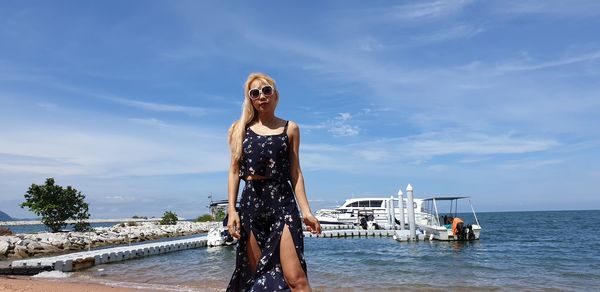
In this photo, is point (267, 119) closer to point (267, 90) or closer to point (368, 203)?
point (267, 90)

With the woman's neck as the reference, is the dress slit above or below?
below

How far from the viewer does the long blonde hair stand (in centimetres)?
336

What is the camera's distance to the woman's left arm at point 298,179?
335cm

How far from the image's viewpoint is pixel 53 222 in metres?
36.2

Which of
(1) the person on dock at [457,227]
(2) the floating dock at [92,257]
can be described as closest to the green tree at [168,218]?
(2) the floating dock at [92,257]

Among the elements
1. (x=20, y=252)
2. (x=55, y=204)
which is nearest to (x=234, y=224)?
(x=20, y=252)

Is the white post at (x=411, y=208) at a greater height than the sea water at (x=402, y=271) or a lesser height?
greater

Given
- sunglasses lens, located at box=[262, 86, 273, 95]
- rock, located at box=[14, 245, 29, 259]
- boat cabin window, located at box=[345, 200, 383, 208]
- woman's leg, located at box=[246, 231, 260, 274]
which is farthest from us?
boat cabin window, located at box=[345, 200, 383, 208]

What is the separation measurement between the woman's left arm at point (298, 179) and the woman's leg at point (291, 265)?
0.22m

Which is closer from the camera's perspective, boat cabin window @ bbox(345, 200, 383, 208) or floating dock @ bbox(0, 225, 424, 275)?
floating dock @ bbox(0, 225, 424, 275)

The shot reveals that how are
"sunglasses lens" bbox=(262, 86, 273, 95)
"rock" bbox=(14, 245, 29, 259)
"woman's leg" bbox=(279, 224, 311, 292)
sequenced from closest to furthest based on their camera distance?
"woman's leg" bbox=(279, 224, 311, 292) → "sunglasses lens" bbox=(262, 86, 273, 95) → "rock" bbox=(14, 245, 29, 259)

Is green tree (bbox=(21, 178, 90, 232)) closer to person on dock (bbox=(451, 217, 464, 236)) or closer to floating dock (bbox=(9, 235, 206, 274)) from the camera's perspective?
floating dock (bbox=(9, 235, 206, 274))

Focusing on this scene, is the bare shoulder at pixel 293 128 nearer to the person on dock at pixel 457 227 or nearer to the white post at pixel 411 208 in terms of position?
the white post at pixel 411 208

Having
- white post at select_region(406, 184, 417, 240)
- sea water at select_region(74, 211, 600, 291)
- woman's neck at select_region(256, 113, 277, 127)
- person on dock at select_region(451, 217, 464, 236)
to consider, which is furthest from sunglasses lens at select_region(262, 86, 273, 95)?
person on dock at select_region(451, 217, 464, 236)
